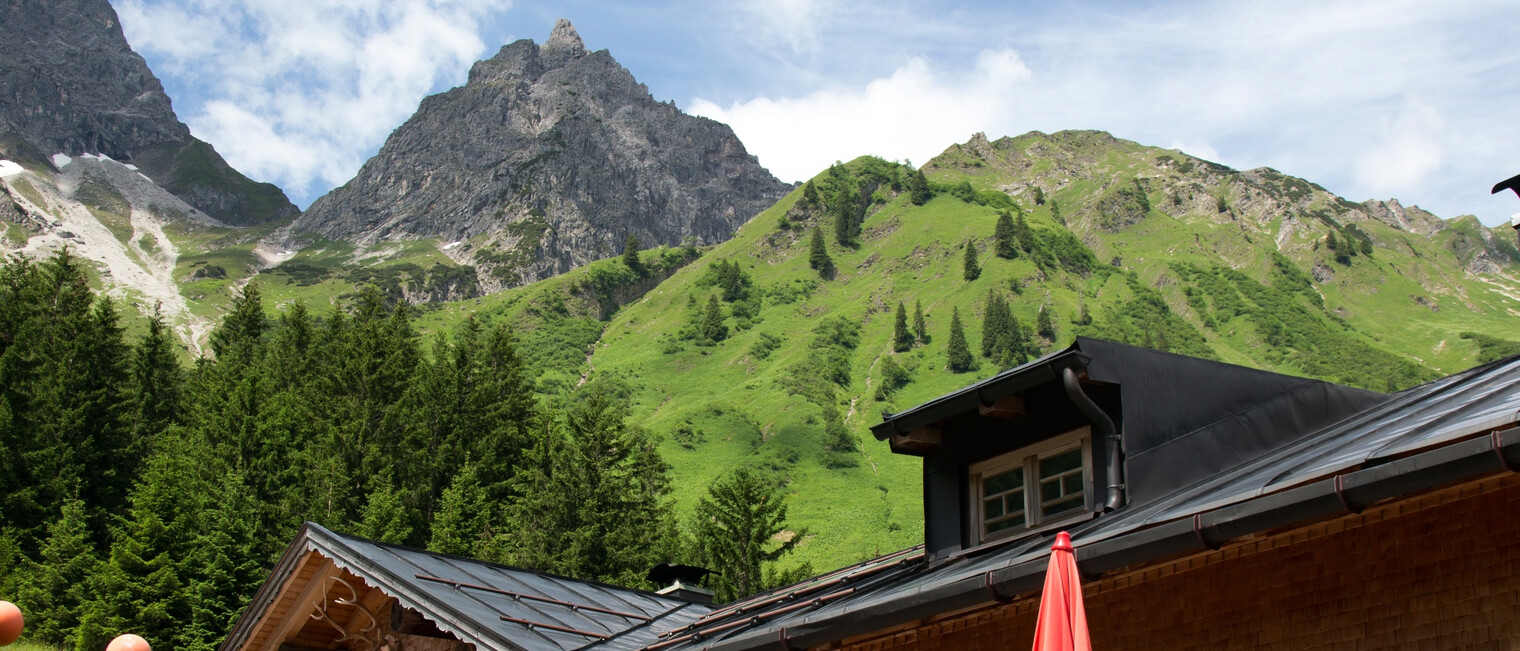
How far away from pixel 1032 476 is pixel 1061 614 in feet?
16.3

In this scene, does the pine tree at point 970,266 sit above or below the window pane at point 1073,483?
above

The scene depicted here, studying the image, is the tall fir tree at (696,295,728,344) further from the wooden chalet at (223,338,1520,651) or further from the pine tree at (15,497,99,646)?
the wooden chalet at (223,338,1520,651)

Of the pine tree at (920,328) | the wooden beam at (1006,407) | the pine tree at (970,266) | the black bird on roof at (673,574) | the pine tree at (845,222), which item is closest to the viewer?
the wooden beam at (1006,407)

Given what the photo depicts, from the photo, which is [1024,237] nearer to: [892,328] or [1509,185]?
[892,328]

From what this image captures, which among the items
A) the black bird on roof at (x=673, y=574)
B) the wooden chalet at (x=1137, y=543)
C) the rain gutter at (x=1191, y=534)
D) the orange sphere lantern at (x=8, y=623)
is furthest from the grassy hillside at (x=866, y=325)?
the orange sphere lantern at (x=8, y=623)

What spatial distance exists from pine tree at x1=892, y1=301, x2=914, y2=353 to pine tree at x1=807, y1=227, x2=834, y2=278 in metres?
31.4

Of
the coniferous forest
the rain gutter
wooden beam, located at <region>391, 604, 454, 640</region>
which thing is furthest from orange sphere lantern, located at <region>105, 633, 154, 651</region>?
the coniferous forest

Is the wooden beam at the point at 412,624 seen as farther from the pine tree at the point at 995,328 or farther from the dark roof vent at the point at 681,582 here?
the pine tree at the point at 995,328

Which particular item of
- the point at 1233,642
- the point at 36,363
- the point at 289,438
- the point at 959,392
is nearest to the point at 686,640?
the point at 959,392

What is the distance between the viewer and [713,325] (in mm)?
152625

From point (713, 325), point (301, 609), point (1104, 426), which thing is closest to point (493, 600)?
point (301, 609)

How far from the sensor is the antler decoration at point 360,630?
13.3 meters

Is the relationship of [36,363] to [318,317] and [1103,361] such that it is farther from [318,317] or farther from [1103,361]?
[318,317]

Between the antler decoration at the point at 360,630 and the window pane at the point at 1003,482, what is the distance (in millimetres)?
6431
